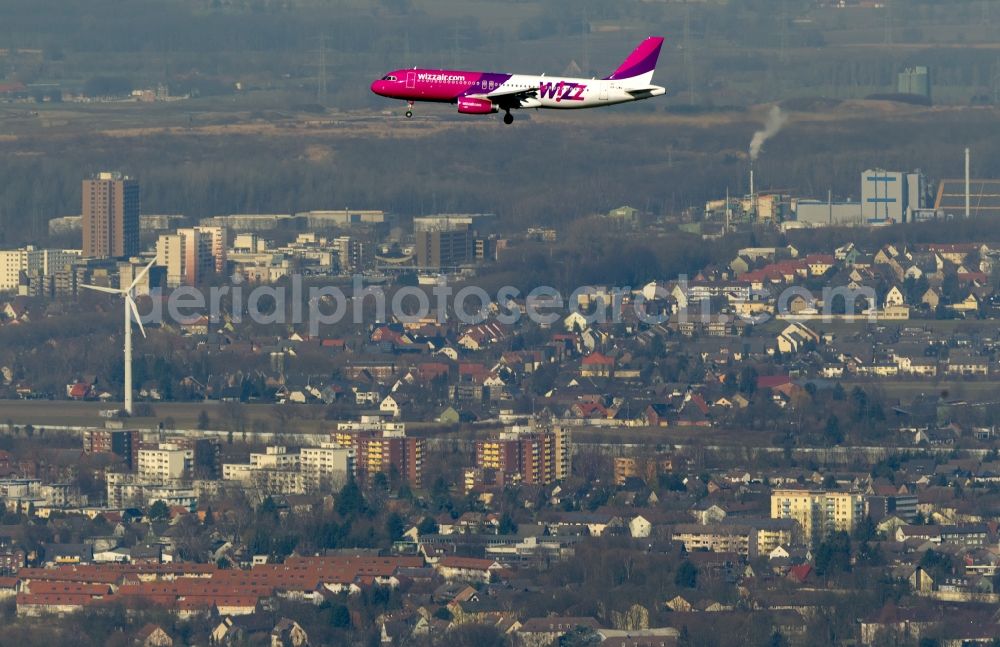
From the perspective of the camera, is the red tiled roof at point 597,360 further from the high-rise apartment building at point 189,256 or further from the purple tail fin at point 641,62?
the purple tail fin at point 641,62

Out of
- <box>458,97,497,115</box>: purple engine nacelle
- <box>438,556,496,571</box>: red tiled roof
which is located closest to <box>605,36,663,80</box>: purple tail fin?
<box>458,97,497,115</box>: purple engine nacelle

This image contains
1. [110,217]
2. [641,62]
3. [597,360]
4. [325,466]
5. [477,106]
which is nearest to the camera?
[477,106]

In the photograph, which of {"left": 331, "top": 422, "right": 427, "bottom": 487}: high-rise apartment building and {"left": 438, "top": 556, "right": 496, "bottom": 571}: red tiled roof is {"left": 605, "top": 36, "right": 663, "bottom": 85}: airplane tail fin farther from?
{"left": 331, "top": 422, "right": 427, "bottom": 487}: high-rise apartment building

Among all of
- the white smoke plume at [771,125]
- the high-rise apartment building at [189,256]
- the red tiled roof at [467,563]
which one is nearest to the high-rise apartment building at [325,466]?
the red tiled roof at [467,563]

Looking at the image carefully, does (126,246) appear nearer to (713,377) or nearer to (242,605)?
(713,377)

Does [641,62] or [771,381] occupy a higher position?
[641,62]

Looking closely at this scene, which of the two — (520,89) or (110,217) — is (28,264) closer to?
(110,217)

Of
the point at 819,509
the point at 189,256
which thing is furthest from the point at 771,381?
the point at 189,256
